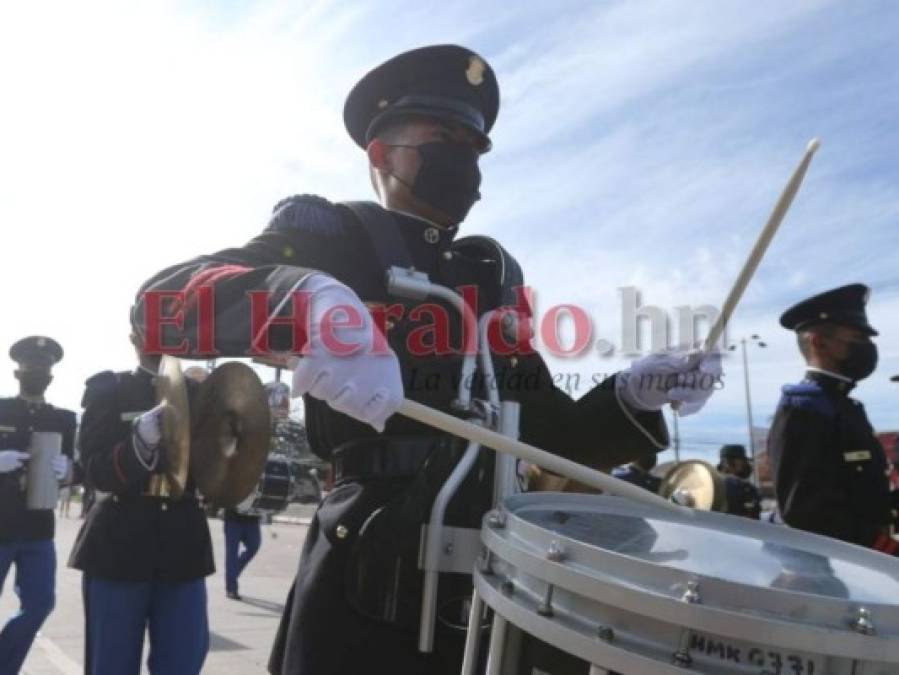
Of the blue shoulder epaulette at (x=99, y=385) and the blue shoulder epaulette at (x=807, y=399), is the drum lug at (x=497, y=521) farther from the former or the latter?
the blue shoulder epaulette at (x=807, y=399)

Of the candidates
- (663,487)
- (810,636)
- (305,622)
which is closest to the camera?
(810,636)

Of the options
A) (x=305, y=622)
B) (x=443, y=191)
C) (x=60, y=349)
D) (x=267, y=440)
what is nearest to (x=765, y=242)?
(x=443, y=191)

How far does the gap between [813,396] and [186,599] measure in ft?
10.6

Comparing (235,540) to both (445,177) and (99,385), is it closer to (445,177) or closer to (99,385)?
(99,385)

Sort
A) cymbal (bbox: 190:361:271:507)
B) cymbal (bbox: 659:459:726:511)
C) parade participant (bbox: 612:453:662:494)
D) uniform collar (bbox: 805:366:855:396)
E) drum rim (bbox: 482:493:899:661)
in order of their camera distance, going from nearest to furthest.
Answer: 1. drum rim (bbox: 482:493:899:661)
2. cymbal (bbox: 190:361:271:507)
3. uniform collar (bbox: 805:366:855:396)
4. cymbal (bbox: 659:459:726:511)
5. parade participant (bbox: 612:453:662:494)

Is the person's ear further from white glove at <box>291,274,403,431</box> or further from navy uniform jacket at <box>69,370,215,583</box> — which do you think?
navy uniform jacket at <box>69,370,215,583</box>

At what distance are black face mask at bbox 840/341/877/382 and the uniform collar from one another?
56mm

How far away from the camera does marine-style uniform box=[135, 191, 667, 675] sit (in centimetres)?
155

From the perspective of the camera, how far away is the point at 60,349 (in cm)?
561

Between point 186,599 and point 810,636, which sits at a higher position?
point 810,636

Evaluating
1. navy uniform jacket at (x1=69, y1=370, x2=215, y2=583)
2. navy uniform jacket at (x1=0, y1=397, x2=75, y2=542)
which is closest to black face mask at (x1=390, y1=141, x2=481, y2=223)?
navy uniform jacket at (x1=69, y1=370, x2=215, y2=583)

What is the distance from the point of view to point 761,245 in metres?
1.83

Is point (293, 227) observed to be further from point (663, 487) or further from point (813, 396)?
point (663, 487)

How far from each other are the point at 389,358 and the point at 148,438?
2.18 meters
